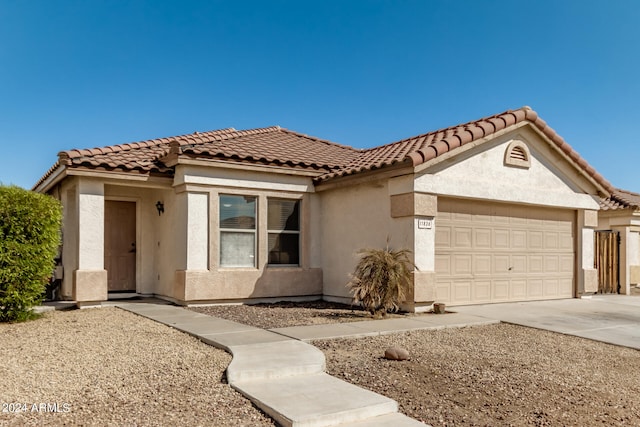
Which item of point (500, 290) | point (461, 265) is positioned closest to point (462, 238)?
point (461, 265)

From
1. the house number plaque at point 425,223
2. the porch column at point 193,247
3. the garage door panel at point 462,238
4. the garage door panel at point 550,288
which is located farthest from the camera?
the garage door panel at point 550,288

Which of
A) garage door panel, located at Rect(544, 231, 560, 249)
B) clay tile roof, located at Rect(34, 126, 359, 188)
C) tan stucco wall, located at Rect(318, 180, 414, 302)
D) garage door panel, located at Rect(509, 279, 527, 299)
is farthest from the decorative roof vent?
clay tile roof, located at Rect(34, 126, 359, 188)

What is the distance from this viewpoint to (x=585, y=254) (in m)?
13.7

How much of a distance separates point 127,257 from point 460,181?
8.26 metres

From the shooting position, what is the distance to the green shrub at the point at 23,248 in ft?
29.2

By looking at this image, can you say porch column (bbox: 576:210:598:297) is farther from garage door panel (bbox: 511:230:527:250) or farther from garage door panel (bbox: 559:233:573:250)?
garage door panel (bbox: 511:230:527:250)

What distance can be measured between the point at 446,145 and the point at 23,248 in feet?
26.7

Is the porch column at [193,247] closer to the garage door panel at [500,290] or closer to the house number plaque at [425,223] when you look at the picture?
the house number plaque at [425,223]

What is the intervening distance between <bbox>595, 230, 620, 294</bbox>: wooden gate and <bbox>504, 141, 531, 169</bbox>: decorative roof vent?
520 cm

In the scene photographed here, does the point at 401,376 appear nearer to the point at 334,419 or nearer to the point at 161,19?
the point at 334,419

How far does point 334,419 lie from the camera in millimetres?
4344

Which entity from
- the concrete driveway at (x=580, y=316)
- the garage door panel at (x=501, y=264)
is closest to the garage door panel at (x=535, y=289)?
the concrete driveway at (x=580, y=316)

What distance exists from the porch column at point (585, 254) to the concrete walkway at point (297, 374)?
19.5 ft

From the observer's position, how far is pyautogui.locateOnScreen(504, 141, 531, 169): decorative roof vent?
12125 millimetres
